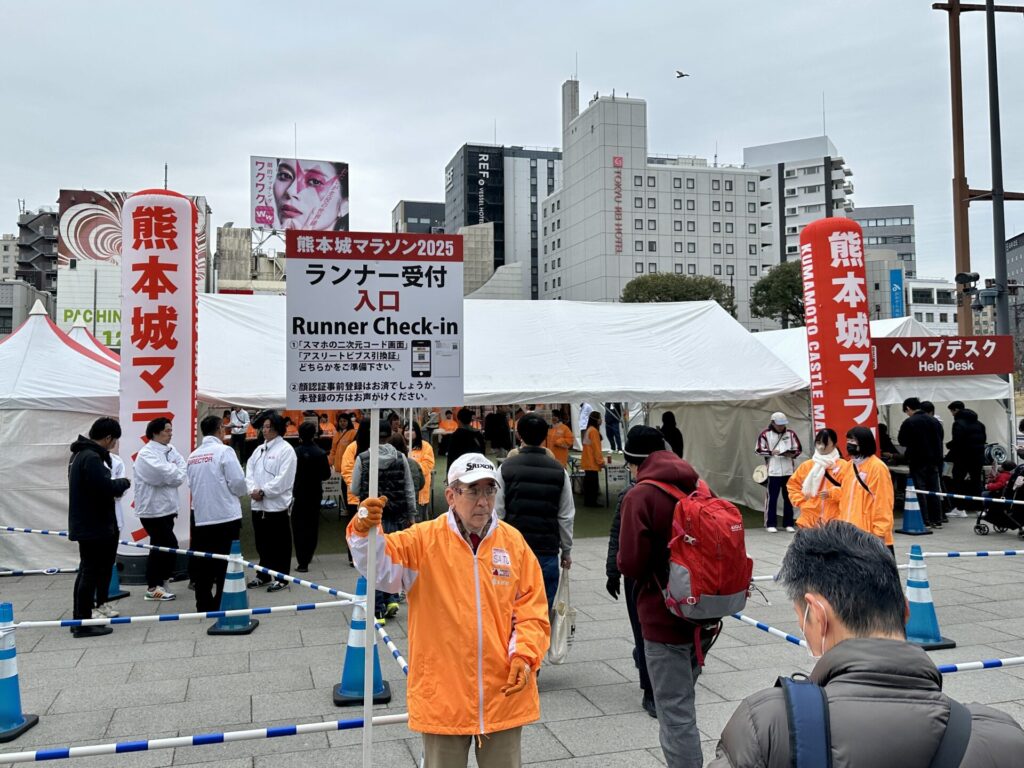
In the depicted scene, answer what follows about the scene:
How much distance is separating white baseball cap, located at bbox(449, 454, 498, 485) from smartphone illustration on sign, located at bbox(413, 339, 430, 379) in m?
0.49

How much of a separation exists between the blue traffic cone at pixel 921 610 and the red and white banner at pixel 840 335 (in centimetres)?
516

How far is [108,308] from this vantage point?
50.8m

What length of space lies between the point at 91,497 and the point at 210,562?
51.9 inches

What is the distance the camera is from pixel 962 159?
1463 centimetres

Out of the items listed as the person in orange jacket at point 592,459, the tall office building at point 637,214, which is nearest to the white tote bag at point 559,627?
the person in orange jacket at point 592,459

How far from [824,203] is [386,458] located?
294 ft

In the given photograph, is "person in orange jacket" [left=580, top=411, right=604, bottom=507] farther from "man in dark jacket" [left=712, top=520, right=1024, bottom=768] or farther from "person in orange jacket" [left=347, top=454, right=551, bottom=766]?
"man in dark jacket" [left=712, top=520, right=1024, bottom=768]

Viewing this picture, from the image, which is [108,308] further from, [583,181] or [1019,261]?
[1019,261]

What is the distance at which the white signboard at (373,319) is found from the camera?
3.28 m

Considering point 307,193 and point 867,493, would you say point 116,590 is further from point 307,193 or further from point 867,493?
point 307,193

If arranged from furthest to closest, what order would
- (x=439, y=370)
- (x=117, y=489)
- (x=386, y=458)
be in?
(x=386, y=458) → (x=117, y=489) → (x=439, y=370)

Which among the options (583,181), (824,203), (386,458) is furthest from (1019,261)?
(386,458)

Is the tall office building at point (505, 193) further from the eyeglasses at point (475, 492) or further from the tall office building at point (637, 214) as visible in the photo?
the eyeglasses at point (475, 492)

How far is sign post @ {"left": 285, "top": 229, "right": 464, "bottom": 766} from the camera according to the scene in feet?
10.8
